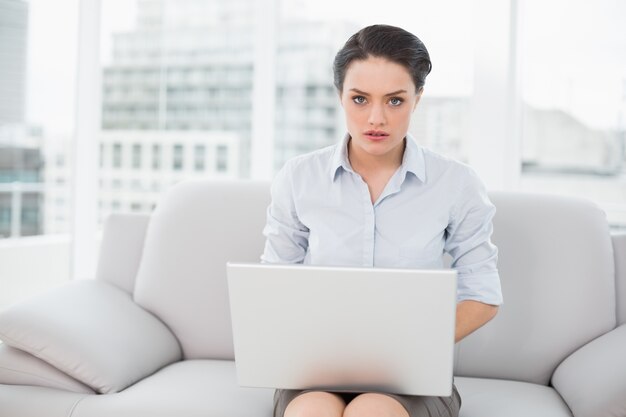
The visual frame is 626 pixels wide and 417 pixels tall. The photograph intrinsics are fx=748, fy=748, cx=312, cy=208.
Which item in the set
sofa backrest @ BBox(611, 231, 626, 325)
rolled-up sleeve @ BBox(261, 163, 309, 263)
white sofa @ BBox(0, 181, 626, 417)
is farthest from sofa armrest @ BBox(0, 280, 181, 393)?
sofa backrest @ BBox(611, 231, 626, 325)

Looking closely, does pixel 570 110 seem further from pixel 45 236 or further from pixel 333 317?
pixel 45 236

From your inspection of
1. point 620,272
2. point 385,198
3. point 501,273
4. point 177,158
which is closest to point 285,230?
point 385,198

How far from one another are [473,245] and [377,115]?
369 mm

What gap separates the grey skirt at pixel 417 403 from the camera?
141 centimetres

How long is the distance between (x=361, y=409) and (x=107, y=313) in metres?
0.91

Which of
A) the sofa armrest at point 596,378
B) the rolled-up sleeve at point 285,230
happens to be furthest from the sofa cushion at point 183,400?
the sofa armrest at point 596,378

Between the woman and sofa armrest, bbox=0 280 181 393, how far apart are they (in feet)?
1.54

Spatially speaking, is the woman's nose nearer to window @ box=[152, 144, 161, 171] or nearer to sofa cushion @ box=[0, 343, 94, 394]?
sofa cushion @ box=[0, 343, 94, 394]

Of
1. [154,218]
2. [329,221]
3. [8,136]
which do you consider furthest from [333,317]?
[8,136]

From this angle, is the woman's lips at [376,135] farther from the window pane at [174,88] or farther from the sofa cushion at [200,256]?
the window pane at [174,88]

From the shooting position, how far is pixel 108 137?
4293 millimetres

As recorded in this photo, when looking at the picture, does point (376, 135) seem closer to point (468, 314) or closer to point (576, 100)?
point (468, 314)

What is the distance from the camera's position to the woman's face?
63.2 inches

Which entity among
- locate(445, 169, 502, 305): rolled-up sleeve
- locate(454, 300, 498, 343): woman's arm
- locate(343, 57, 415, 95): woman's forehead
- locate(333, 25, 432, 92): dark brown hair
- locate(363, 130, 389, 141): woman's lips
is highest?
locate(333, 25, 432, 92): dark brown hair
